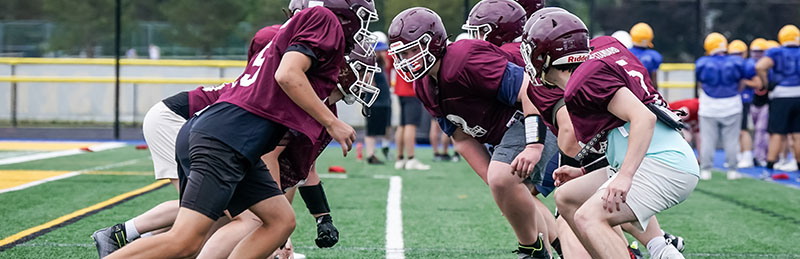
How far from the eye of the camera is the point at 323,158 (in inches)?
515

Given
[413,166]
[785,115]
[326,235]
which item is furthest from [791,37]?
[326,235]

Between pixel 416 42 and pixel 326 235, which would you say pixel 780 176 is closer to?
pixel 416 42

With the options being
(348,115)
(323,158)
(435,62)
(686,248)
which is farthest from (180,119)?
(348,115)

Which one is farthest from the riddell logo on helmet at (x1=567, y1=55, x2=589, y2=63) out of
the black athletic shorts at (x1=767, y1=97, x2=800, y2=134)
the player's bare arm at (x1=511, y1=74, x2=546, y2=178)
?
the black athletic shorts at (x1=767, y1=97, x2=800, y2=134)

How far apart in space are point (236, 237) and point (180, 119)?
1096 millimetres

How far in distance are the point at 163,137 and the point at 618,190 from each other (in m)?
2.60

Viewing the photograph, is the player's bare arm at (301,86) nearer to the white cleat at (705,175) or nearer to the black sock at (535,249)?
the black sock at (535,249)

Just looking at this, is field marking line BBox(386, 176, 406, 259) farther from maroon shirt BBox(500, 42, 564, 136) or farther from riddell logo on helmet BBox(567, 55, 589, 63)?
riddell logo on helmet BBox(567, 55, 589, 63)

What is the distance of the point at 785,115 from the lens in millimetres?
11727

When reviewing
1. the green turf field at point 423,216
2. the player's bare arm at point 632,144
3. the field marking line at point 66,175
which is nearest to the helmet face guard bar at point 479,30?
the green turf field at point 423,216

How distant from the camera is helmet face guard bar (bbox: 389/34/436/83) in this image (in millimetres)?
4730

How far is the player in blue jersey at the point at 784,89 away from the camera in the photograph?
11.4 m

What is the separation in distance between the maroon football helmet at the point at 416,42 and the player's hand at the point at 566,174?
0.93 meters

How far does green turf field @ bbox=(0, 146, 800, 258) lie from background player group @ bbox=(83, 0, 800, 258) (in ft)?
2.98
